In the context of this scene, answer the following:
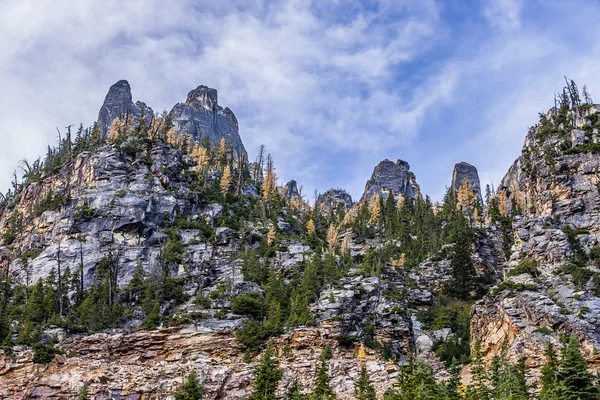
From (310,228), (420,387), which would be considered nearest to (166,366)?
(420,387)

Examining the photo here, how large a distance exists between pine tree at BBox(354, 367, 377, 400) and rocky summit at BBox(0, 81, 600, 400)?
27.1 inches

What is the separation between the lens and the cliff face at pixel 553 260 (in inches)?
2034

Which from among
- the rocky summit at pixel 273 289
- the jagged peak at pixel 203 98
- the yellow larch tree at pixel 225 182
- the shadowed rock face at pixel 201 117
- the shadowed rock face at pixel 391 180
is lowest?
the rocky summit at pixel 273 289

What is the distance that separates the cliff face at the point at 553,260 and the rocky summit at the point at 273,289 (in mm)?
209

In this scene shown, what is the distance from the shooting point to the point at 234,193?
10750cm

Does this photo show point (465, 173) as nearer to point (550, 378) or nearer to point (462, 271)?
point (462, 271)

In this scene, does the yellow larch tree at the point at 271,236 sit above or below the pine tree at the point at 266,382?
above

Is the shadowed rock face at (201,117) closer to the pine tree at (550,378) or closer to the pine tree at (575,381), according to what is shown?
the pine tree at (550,378)

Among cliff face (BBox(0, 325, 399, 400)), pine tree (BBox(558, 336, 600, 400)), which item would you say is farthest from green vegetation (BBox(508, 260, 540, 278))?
pine tree (BBox(558, 336, 600, 400))

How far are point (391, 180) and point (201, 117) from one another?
220 feet

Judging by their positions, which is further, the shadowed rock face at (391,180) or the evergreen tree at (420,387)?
the shadowed rock face at (391,180)

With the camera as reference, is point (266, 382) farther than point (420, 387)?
Yes

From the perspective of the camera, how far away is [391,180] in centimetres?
18425

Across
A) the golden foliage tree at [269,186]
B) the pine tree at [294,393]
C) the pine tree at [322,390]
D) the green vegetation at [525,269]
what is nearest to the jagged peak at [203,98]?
the golden foliage tree at [269,186]
